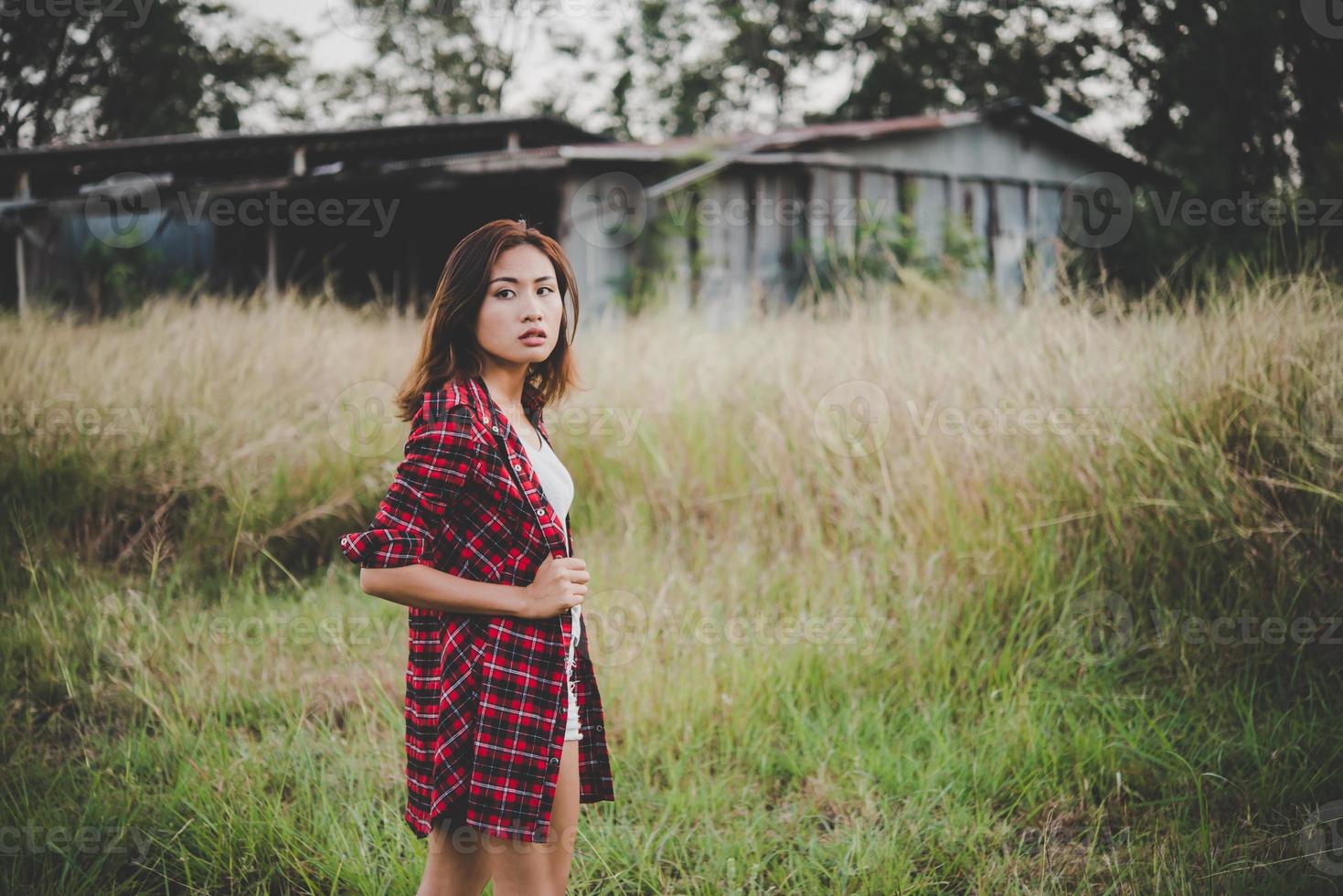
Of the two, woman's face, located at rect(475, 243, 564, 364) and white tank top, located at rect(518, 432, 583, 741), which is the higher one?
woman's face, located at rect(475, 243, 564, 364)

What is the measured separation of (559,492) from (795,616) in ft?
6.76

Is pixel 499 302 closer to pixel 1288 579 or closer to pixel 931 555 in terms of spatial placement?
pixel 931 555

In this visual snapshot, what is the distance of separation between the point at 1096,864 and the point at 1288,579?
1.59 metres

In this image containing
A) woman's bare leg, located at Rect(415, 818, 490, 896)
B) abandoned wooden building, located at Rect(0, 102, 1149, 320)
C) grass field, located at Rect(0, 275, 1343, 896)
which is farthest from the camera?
abandoned wooden building, located at Rect(0, 102, 1149, 320)

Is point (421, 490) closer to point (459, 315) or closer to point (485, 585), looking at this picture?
point (485, 585)

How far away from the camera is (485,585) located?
1.48m

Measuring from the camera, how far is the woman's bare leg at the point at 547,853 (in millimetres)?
1487

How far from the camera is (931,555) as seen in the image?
11.4 feet

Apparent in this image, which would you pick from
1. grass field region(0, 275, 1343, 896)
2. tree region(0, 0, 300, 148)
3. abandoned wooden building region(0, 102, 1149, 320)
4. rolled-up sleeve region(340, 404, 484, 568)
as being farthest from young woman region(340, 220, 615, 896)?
tree region(0, 0, 300, 148)

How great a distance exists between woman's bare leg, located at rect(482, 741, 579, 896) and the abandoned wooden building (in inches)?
326

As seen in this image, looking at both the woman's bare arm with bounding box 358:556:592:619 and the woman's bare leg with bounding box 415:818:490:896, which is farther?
the woman's bare leg with bounding box 415:818:490:896

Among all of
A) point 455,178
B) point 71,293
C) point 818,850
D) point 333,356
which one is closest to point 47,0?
point 71,293

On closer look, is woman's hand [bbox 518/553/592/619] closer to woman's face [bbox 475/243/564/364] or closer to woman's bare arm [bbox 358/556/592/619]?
woman's bare arm [bbox 358/556/592/619]

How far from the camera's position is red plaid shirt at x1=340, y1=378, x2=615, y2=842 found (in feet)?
4.76
